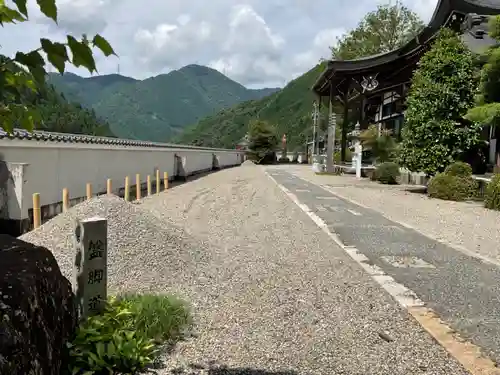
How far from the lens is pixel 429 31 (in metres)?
27.1

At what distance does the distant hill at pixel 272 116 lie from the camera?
113 metres

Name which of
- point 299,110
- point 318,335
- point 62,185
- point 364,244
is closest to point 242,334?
point 318,335

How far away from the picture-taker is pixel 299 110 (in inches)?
4774

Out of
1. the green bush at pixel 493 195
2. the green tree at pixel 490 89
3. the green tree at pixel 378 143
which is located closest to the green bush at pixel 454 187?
the green bush at pixel 493 195

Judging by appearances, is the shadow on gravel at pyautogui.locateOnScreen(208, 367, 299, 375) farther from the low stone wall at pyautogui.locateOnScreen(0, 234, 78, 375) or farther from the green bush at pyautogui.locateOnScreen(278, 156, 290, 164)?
the green bush at pyautogui.locateOnScreen(278, 156, 290, 164)

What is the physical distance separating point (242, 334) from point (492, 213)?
Result: 12.4 meters

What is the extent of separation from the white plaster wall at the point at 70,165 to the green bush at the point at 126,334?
6.77m

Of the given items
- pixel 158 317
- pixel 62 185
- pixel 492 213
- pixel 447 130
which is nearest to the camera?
pixel 158 317

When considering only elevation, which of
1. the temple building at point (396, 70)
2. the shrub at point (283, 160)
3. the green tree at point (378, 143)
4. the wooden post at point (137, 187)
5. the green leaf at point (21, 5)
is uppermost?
the temple building at point (396, 70)

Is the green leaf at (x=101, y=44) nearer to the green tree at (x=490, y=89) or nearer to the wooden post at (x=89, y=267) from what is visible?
the wooden post at (x=89, y=267)

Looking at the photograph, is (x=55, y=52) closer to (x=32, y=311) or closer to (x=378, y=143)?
(x=32, y=311)

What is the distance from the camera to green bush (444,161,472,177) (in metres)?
18.6

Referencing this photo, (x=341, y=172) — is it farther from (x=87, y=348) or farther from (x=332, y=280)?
(x=87, y=348)

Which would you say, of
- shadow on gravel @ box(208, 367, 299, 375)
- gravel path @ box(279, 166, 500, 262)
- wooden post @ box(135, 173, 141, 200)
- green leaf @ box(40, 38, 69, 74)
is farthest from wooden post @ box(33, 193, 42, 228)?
green leaf @ box(40, 38, 69, 74)
